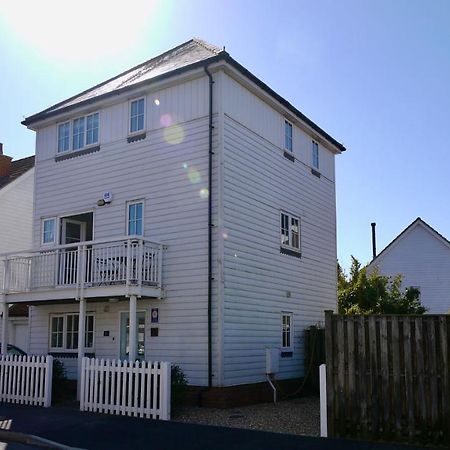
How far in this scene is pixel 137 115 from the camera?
17047mm

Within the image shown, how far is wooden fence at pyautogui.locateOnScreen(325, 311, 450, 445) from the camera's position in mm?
8930

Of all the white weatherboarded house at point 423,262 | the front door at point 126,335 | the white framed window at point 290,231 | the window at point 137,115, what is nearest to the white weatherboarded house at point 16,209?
the window at point 137,115

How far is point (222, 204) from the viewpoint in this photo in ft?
48.4

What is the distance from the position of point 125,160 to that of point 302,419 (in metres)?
8.80

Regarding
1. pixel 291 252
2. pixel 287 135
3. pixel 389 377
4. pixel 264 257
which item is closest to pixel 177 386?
pixel 264 257

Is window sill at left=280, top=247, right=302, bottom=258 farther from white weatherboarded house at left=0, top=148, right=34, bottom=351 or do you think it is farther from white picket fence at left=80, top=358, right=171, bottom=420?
white weatherboarded house at left=0, top=148, right=34, bottom=351

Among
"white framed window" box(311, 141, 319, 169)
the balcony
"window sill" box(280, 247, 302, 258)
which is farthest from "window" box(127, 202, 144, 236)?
"white framed window" box(311, 141, 319, 169)

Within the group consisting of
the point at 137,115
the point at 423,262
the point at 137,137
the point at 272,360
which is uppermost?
the point at 137,115

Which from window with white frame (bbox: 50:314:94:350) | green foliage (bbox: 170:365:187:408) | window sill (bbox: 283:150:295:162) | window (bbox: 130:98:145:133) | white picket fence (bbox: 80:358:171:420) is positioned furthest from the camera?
window sill (bbox: 283:150:295:162)

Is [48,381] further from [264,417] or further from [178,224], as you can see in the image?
[264,417]

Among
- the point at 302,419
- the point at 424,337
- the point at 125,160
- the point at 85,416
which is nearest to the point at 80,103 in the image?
the point at 125,160

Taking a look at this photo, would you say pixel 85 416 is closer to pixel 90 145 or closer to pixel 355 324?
pixel 355 324

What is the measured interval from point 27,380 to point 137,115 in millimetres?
7820

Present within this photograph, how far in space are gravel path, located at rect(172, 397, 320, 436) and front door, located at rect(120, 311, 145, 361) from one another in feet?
8.51
